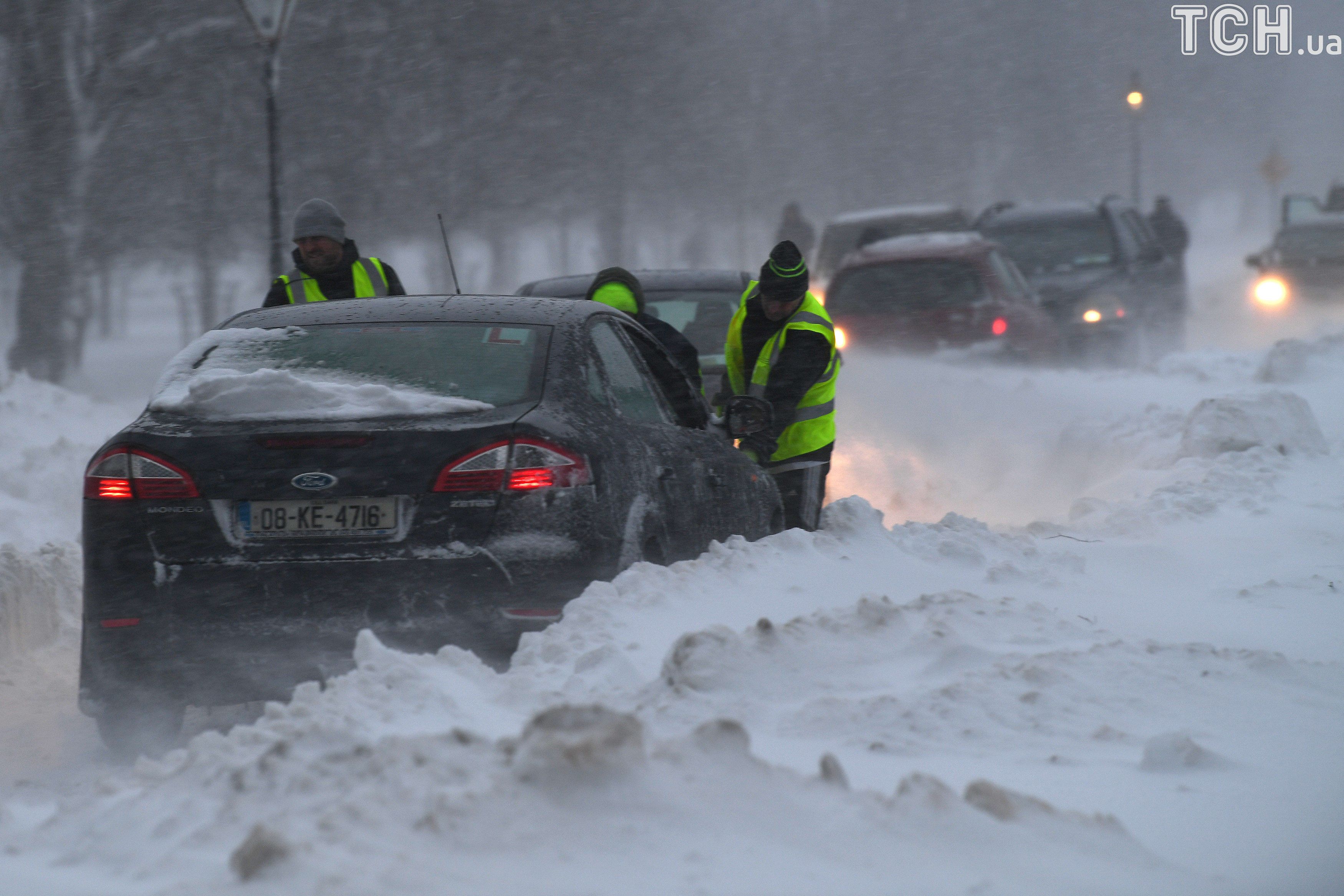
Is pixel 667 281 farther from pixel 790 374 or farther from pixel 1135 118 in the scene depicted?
pixel 1135 118

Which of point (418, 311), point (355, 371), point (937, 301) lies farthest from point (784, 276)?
point (937, 301)

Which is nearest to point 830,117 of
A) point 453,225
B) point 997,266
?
point 453,225

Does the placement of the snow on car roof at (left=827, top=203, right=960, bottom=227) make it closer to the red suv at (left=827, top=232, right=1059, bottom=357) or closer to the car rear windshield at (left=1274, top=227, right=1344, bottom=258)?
the car rear windshield at (left=1274, top=227, right=1344, bottom=258)

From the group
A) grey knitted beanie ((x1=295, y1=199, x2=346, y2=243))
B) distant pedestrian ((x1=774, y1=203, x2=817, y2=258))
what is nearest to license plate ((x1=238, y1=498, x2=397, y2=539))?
grey knitted beanie ((x1=295, y1=199, x2=346, y2=243))

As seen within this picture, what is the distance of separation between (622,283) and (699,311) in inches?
82.6

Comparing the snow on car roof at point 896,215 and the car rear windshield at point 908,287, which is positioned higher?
the snow on car roof at point 896,215

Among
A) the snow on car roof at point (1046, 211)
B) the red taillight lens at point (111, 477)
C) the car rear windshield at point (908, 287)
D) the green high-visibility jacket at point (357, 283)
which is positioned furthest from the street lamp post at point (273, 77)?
the snow on car roof at point (1046, 211)

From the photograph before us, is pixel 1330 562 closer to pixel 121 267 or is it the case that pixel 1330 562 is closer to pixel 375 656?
pixel 375 656

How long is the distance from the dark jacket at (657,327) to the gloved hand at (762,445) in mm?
368

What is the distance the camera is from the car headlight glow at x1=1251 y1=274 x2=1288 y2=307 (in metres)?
21.1

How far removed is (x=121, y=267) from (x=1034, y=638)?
104 feet

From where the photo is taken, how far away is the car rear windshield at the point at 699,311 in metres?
8.95

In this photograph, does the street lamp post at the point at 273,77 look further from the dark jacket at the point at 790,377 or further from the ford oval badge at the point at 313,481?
the ford oval badge at the point at 313,481

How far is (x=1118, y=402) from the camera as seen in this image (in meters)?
12.4
